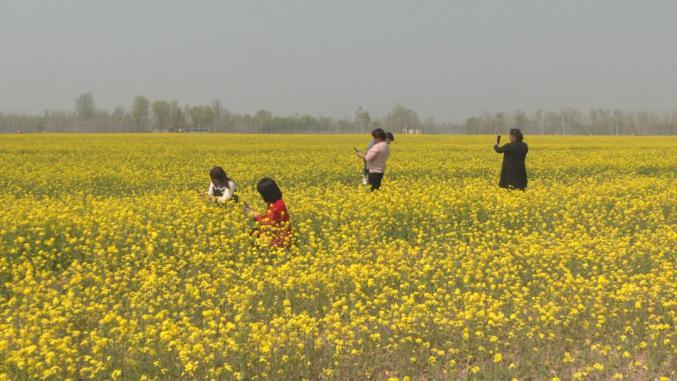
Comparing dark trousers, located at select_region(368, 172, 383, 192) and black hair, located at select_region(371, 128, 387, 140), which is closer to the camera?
black hair, located at select_region(371, 128, 387, 140)

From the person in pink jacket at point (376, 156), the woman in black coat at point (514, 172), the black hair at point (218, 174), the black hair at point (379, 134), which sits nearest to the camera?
the black hair at point (218, 174)

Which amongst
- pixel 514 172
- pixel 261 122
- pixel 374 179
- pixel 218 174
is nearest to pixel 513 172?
pixel 514 172

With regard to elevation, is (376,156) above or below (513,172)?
above

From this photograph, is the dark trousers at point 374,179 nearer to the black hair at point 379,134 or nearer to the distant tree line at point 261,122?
the black hair at point 379,134

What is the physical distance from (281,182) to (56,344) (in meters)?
13.2

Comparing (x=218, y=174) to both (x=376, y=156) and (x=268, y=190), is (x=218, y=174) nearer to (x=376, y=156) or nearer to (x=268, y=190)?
(x=268, y=190)

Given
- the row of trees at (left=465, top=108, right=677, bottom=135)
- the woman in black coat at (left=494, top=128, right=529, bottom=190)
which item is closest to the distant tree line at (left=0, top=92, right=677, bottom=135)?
the row of trees at (left=465, top=108, right=677, bottom=135)

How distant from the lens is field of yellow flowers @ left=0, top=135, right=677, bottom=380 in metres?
4.57

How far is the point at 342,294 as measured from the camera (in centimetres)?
629

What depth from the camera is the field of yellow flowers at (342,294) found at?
4570 mm

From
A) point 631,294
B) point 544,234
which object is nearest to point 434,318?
point 631,294

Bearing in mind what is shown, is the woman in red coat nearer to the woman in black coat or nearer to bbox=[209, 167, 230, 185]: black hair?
bbox=[209, 167, 230, 185]: black hair

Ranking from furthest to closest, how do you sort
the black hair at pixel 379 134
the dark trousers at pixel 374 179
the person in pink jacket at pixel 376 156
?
the dark trousers at pixel 374 179 → the person in pink jacket at pixel 376 156 → the black hair at pixel 379 134

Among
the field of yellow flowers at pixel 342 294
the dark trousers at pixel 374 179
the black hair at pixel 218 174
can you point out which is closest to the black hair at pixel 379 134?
the dark trousers at pixel 374 179
